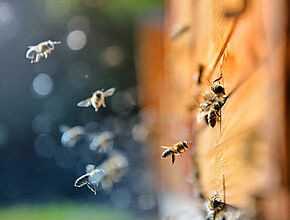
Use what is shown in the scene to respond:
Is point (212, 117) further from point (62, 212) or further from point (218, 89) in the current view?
point (62, 212)

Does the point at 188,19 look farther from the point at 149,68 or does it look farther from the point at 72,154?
the point at 72,154

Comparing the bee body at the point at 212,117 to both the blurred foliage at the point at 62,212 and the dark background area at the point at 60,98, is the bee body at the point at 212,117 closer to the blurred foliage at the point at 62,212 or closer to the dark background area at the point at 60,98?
the blurred foliage at the point at 62,212

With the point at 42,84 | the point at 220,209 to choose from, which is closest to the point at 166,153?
the point at 220,209

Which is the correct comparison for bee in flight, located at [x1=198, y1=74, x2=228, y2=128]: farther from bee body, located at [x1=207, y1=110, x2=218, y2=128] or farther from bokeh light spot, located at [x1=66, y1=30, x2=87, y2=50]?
bokeh light spot, located at [x1=66, y1=30, x2=87, y2=50]

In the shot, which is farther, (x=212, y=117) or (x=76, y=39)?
(x=76, y=39)

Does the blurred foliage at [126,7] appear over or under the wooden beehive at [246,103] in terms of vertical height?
over

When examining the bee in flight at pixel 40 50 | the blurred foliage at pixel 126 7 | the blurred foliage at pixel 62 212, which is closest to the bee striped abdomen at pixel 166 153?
the bee in flight at pixel 40 50

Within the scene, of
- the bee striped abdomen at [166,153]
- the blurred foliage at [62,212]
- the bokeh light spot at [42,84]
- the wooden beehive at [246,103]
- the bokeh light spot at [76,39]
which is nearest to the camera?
the wooden beehive at [246,103]

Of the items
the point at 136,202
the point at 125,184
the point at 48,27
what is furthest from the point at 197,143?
the point at 48,27

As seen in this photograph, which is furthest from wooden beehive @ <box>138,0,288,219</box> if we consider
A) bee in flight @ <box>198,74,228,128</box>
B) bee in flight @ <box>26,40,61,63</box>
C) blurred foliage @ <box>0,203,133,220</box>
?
blurred foliage @ <box>0,203,133,220</box>
